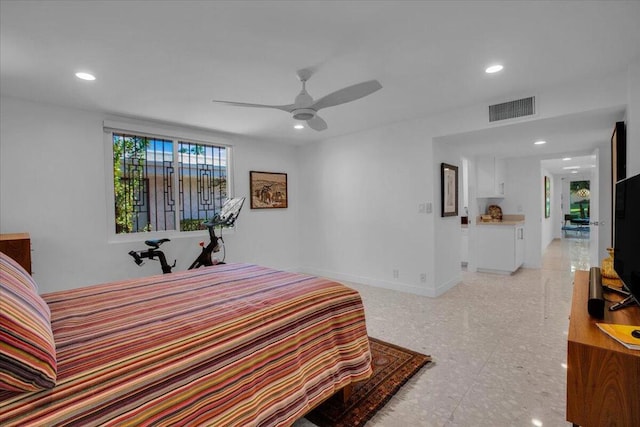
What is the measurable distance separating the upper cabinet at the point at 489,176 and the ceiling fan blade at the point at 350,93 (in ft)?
14.2

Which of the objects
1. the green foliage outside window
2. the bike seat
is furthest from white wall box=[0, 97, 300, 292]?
the bike seat

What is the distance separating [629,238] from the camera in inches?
65.6

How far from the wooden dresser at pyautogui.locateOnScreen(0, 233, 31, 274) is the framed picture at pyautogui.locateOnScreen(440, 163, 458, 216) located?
14.6ft

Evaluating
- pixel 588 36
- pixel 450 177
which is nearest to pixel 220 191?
pixel 450 177

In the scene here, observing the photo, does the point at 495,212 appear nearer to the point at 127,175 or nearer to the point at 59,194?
the point at 127,175

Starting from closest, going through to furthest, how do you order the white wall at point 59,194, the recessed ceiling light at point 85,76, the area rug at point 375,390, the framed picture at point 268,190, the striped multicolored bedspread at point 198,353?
the striped multicolored bedspread at point 198,353 < the area rug at point 375,390 < the recessed ceiling light at point 85,76 < the white wall at point 59,194 < the framed picture at point 268,190

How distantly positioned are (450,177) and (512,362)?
8.58 feet

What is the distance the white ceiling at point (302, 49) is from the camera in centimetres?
183

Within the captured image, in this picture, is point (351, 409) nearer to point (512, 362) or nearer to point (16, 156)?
point (512, 362)

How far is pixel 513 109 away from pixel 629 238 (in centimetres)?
202

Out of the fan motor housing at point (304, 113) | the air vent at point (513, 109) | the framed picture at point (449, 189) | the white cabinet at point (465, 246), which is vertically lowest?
the white cabinet at point (465, 246)

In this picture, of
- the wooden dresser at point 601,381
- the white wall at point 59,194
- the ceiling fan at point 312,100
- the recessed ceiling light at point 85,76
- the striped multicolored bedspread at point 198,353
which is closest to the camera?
the striped multicolored bedspread at point 198,353

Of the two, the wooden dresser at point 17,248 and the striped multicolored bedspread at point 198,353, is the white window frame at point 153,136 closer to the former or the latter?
the wooden dresser at point 17,248

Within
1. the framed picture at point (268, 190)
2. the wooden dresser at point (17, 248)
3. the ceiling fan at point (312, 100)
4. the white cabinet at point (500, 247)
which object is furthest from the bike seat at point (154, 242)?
the white cabinet at point (500, 247)
